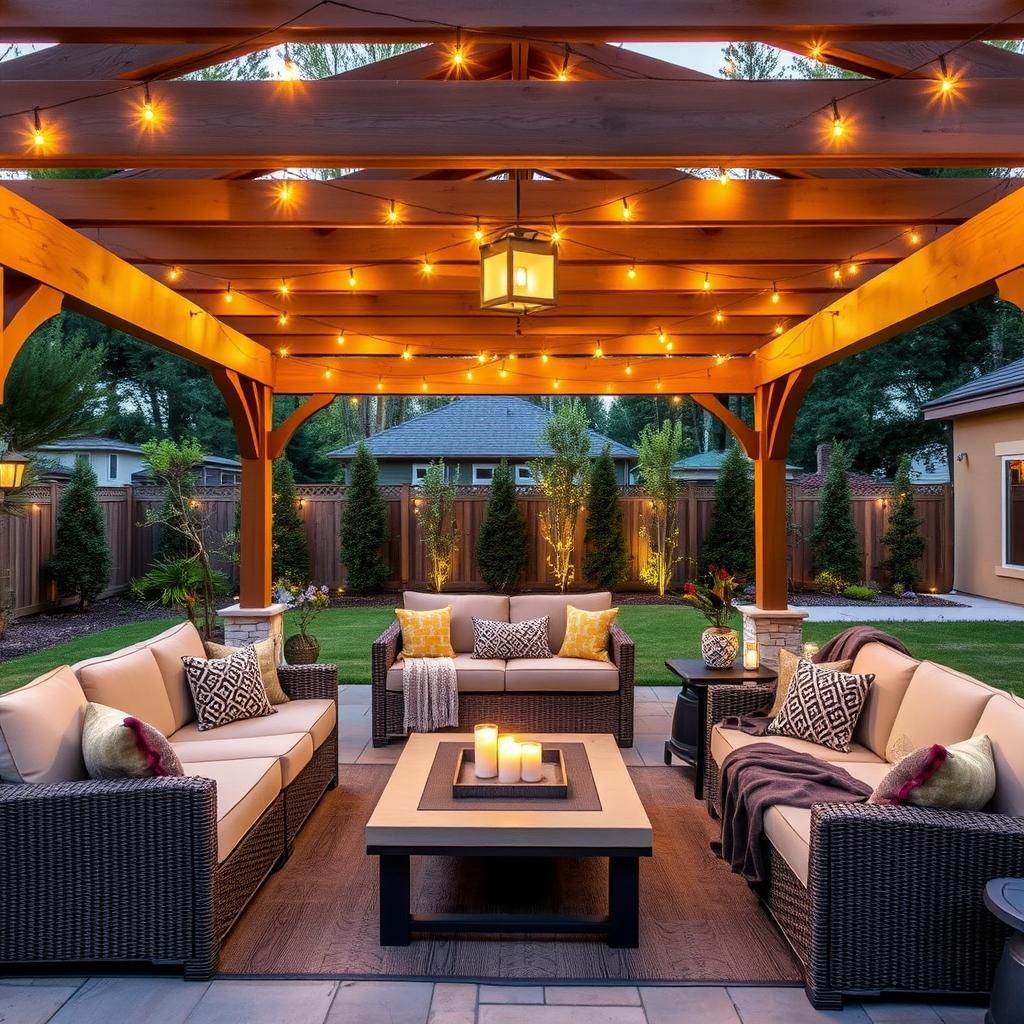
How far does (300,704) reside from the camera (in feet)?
15.5

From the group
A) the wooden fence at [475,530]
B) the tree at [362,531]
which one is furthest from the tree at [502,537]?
the tree at [362,531]

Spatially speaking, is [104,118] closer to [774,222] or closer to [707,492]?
[774,222]

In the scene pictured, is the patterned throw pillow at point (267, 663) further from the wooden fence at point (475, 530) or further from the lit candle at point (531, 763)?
the wooden fence at point (475, 530)

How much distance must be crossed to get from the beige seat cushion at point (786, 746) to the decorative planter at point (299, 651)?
123 inches

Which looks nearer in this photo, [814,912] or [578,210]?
[814,912]

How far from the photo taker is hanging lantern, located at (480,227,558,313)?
11.2 ft

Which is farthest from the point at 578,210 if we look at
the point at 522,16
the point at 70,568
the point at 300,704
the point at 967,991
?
the point at 70,568

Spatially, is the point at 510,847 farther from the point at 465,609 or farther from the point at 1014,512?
the point at 1014,512

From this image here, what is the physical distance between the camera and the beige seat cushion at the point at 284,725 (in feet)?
13.6

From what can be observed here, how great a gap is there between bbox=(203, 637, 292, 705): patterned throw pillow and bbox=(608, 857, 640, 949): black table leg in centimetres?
228

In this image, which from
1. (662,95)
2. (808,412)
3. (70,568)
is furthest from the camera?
(808,412)

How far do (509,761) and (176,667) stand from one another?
6.08ft

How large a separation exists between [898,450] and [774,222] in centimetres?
1741

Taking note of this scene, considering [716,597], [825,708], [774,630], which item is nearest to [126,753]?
[825,708]
